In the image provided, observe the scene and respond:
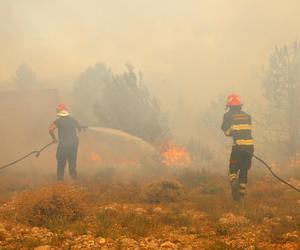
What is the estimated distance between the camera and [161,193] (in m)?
8.21

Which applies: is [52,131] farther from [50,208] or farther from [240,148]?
[240,148]

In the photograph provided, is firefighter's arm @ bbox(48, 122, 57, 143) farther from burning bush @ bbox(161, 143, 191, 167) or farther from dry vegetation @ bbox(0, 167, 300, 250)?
burning bush @ bbox(161, 143, 191, 167)

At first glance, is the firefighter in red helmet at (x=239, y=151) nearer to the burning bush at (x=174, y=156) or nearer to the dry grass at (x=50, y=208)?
the dry grass at (x=50, y=208)

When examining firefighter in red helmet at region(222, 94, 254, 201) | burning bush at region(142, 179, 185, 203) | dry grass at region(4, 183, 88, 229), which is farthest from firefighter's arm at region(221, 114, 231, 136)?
dry grass at region(4, 183, 88, 229)

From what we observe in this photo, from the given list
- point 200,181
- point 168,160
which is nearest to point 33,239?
point 200,181

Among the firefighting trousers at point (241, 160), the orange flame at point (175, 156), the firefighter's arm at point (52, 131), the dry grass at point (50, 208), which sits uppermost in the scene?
the firefighter's arm at point (52, 131)

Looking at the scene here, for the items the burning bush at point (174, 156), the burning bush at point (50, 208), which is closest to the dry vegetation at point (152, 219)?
the burning bush at point (50, 208)

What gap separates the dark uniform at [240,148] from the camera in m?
8.10

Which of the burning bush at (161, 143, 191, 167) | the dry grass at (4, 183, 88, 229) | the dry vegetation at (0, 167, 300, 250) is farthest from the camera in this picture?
the burning bush at (161, 143, 191, 167)

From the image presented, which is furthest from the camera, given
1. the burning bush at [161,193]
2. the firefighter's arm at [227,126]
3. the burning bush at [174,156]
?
the burning bush at [174,156]

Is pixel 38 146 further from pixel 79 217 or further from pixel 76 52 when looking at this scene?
pixel 76 52

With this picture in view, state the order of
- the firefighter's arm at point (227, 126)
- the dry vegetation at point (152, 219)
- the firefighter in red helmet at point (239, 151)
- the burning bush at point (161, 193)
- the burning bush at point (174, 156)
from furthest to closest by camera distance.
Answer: the burning bush at point (174, 156), the firefighter's arm at point (227, 126), the burning bush at point (161, 193), the firefighter in red helmet at point (239, 151), the dry vegetation at point (152, 219)

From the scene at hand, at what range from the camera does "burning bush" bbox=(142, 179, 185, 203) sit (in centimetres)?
816

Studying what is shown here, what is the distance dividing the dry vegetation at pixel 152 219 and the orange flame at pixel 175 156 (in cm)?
571
